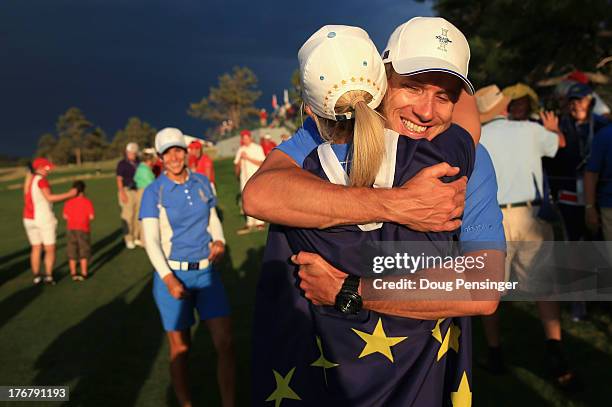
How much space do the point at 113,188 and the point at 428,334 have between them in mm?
27233

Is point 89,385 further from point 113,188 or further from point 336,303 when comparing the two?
point 113,188

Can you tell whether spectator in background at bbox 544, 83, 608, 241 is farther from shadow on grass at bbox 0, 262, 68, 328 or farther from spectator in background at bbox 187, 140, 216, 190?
spectator in background at bbox 187, 140, 216, 190

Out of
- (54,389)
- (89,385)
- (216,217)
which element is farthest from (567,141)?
(54,389)

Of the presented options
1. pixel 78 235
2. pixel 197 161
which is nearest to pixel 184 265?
pixel 78 235

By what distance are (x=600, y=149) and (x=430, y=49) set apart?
3.14m

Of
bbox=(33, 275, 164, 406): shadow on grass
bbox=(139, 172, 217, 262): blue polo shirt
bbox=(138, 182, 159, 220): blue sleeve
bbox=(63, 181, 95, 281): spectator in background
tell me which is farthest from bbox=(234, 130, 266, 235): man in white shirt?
bbox=(138, 182, 159, 220): blue sleeve

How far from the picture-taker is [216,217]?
160 inches

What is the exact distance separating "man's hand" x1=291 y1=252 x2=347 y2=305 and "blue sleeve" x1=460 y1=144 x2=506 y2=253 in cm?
44

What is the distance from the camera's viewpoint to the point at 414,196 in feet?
4.65

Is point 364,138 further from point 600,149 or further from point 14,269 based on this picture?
point 14,269

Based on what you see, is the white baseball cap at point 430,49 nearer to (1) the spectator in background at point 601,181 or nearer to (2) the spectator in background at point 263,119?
(1) the spectator in background at point 601,181

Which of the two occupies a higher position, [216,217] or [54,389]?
[216,217]

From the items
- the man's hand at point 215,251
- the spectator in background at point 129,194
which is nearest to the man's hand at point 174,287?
the man's hand at point 215,251

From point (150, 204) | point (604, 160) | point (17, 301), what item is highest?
point (604, 160)
